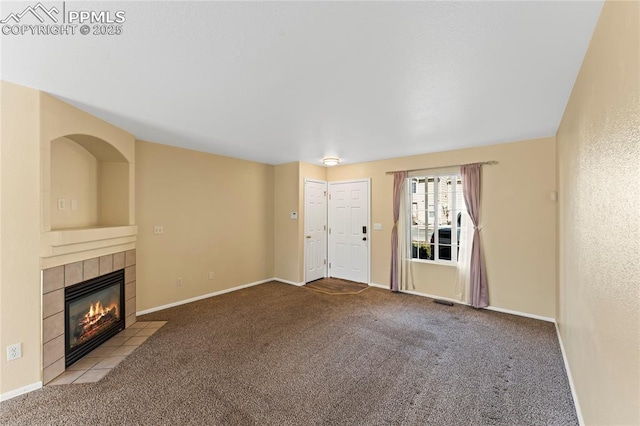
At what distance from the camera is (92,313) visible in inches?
115

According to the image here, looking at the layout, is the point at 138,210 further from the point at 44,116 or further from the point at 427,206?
the point at 427,206

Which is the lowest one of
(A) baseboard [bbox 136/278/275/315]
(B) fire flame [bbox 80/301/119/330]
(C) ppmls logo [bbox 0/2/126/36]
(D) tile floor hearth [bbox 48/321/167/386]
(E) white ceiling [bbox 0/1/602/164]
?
(D) tile floor hearth [bbox 48/321/167/386]

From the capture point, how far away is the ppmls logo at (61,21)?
1.39m

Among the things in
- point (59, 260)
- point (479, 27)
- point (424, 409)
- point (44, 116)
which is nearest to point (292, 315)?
point (424, 409)

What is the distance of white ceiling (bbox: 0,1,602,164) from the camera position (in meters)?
1.38

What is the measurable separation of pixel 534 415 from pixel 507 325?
1756 mm

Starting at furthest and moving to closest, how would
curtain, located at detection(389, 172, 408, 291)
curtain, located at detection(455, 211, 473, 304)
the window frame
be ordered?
curtain, located at detection(389, 172, 408, 291)
the window frame
curtain, located at detection(455, 211, 473, 304)

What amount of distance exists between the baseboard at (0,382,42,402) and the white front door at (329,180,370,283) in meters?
4.56

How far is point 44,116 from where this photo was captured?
233 cm

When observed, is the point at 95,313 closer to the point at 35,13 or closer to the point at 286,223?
the point at 35,13

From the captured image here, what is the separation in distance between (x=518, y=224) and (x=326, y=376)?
134 inches

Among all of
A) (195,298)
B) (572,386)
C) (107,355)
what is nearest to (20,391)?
(107,355)

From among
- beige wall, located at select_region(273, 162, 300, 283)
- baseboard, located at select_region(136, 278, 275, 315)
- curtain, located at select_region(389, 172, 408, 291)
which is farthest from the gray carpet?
beige wall, located at select_region(273, 162, 300, 283)

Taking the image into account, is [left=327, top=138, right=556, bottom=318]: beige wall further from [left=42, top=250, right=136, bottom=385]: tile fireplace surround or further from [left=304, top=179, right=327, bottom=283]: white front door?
[left=42, top=250, right=136, bottom=385]: tile fireplace surround
